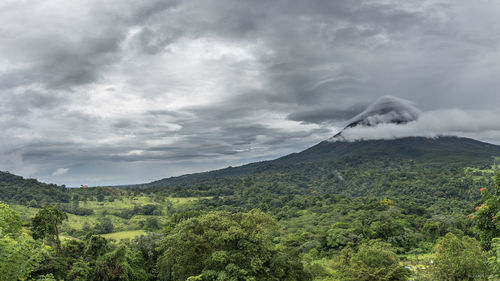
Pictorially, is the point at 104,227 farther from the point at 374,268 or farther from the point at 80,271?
the point at 374,268

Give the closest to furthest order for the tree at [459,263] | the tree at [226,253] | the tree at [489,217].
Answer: the tree at [489,217], the tree at [459,263], the tree at [226,253]

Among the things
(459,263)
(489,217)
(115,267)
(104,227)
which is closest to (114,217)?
(104,227)

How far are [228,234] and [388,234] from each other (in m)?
38.0

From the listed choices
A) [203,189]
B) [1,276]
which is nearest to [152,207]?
[203,189]

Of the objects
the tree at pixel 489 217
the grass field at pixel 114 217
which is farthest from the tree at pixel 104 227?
the tree at pixel 489 217

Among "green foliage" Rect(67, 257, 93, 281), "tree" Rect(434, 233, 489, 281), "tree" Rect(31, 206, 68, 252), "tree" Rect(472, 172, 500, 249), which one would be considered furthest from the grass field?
"tree" Rect(472, 172, 500, 249)

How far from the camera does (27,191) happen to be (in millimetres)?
107000

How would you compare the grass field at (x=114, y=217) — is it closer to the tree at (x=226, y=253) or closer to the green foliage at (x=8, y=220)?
the tree at (x=226, y=253)

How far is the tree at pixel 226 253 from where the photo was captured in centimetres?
1625

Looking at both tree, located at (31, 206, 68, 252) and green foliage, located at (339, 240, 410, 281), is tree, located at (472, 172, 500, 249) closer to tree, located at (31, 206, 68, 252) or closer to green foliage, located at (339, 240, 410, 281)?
green foliage, located at (339, 240, 410, 281)

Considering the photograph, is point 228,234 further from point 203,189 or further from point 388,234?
point 203,189

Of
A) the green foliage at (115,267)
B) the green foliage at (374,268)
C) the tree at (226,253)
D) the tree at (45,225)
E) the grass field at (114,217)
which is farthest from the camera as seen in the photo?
the grass field at (114,217)

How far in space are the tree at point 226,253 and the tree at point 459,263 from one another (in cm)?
812

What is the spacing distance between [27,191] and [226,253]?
12509cm
